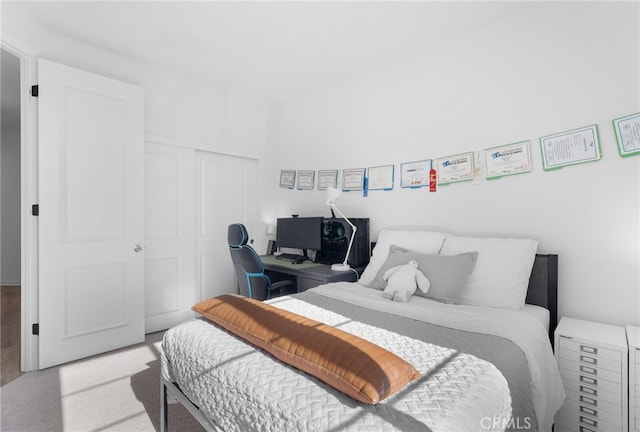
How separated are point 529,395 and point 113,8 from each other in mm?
3379

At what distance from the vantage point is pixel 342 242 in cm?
317

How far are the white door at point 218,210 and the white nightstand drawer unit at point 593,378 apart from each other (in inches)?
127

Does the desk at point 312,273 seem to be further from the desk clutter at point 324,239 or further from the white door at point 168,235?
the white door at point 168,235

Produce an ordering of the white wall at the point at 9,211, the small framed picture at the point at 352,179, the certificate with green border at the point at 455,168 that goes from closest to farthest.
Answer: the certificate with green border at the point at 455,168 → the small framed picture at the point at 352,179 → the white wall at the point at 9,211

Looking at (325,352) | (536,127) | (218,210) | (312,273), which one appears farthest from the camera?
(218,210)

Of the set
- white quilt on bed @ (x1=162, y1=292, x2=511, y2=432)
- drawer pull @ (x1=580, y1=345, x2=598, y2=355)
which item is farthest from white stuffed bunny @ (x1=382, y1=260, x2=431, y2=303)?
drawer pull @ (x1=580, y1=345, x2=598, y2=355)

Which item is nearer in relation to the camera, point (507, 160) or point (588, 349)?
point (588, 349)

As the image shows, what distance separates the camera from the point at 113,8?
2.25m

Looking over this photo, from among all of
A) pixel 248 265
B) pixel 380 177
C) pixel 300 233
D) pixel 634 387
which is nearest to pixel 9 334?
pixel 248 265

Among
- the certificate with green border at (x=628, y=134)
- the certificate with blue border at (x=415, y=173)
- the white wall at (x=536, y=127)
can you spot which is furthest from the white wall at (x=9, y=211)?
the certificate with green border at (x=628, y=134)

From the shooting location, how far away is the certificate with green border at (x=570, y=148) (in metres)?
1.95

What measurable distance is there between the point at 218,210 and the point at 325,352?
9.64 ft

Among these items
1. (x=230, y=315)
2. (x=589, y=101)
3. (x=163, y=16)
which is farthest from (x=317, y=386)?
(x=163, y=16)

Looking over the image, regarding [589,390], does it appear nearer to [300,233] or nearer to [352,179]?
[352,179]
